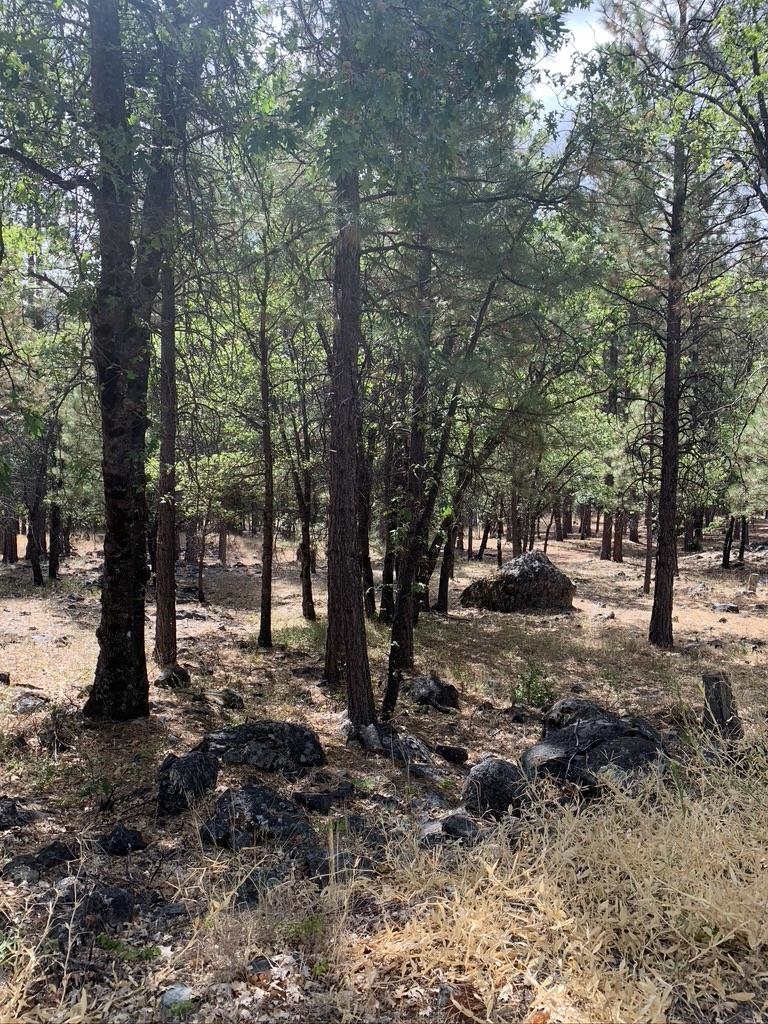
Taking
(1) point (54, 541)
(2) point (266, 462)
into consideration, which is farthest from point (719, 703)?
(1) point (54, 541)

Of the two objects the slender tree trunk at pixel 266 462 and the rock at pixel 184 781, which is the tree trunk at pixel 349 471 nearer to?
the rock at pixel 184 781

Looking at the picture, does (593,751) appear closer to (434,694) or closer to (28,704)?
(434,694)

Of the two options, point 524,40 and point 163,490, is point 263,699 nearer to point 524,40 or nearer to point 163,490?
point 163,490

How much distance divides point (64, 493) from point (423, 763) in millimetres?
18166

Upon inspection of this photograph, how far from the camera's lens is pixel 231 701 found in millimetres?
8766

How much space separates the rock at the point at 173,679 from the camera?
9.30m

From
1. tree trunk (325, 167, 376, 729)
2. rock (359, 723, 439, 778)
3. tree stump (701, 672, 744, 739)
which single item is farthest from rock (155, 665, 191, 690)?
tree stump (701, 672, 744, 739)

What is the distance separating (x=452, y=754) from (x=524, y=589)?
1277 centimetres

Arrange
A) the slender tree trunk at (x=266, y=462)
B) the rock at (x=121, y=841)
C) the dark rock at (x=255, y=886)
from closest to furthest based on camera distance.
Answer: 1. the dark rock at (x=255, y=886)
2. the rock at (x=121, y=841)
3. the slender tree trunk at (x=266, y=462)

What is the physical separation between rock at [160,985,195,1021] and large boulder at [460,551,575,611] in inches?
675

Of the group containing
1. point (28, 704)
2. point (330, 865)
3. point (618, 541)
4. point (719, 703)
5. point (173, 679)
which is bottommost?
point (173, 679)

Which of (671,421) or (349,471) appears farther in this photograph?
(671,421)

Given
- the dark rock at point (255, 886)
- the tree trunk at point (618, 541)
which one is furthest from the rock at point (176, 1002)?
the tree trunk at point (618, 541)

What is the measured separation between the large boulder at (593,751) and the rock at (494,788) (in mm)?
210
